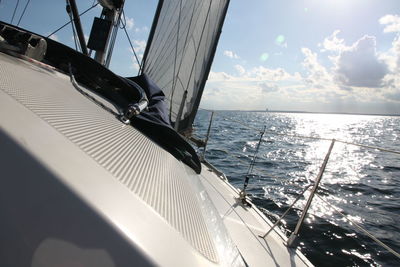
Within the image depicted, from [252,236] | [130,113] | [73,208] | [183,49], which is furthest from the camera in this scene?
[183,49]

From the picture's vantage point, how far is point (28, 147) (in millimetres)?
364

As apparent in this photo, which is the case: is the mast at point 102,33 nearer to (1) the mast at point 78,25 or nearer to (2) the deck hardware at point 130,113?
(1) the mast at point 78,25

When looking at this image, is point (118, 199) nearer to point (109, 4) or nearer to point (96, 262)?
point (96, 262)

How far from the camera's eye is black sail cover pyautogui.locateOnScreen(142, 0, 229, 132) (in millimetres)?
3168

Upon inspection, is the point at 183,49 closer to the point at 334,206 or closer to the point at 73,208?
the point at 73,208

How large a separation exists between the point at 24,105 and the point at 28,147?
0.18 meters

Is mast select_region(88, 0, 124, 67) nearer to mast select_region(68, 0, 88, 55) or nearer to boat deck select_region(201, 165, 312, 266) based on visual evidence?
mast select_region(68, 0, 88, 55)

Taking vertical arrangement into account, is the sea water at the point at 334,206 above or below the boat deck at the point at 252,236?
below

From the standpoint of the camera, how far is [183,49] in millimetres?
3270

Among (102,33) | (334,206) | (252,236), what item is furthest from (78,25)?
(334,206)

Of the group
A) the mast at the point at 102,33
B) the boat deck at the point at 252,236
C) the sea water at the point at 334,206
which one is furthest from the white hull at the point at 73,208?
the mast at the point at 102,33

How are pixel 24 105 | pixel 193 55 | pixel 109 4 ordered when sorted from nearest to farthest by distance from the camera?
pixel 24 105
pixel 109 4
pixel 193 55

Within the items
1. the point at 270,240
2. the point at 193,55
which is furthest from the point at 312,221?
the point at 193,55

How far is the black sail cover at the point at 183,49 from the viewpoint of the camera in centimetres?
317
